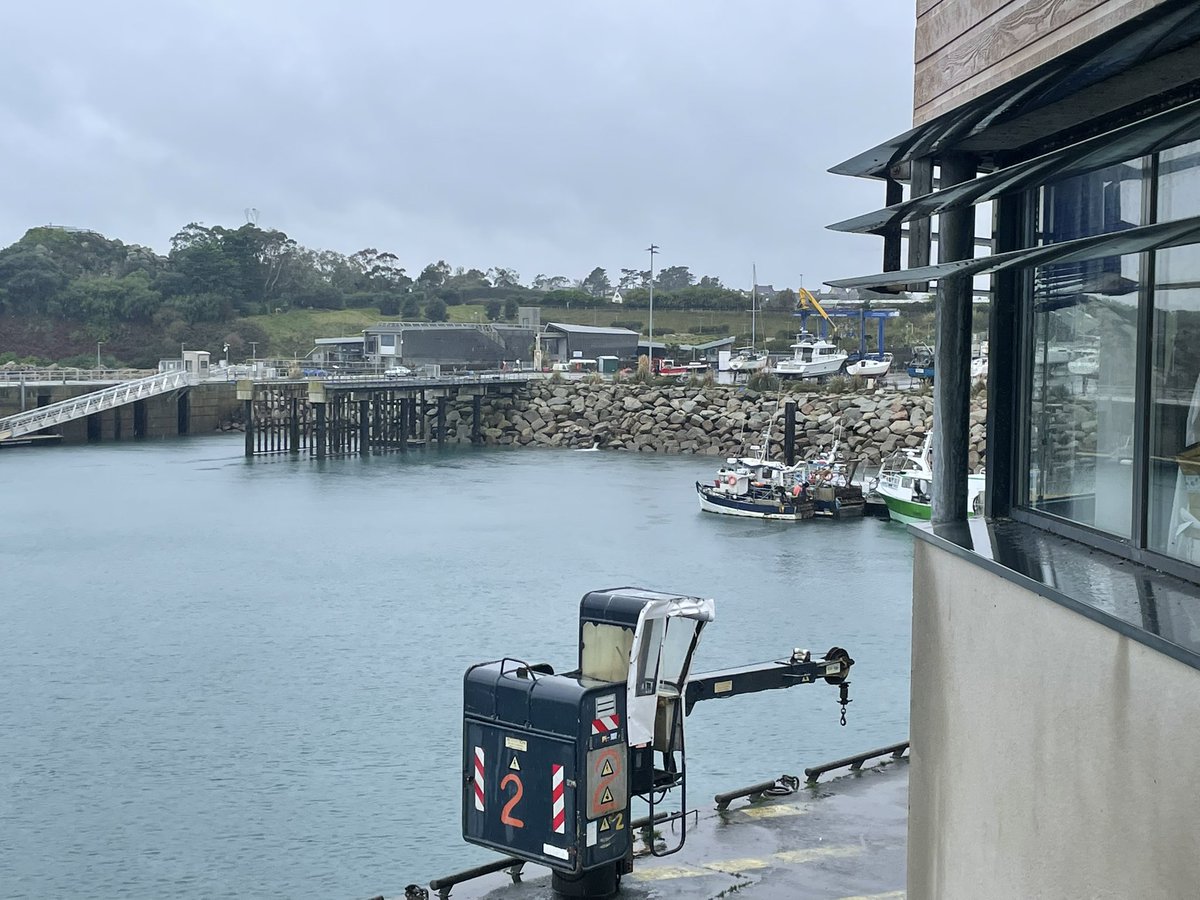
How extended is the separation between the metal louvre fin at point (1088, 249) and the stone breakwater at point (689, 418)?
44231mm

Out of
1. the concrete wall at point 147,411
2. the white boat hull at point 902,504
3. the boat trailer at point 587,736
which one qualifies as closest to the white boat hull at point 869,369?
the white boat hull at point 902,504

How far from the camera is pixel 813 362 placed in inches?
2451

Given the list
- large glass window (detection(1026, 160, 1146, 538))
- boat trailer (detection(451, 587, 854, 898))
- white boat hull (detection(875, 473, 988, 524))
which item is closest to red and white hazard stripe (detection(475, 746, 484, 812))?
boat trailer (detection(451, 587, 854, 898))

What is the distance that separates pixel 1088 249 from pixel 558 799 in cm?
527

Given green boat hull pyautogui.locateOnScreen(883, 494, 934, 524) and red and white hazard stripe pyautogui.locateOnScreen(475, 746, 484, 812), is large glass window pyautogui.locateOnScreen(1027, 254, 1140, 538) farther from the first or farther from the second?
green boat hull pyautogui.locateOnScreen(883, 494, 934, 524)

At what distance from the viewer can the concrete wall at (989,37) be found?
14.6ft

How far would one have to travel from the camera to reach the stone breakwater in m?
50.6

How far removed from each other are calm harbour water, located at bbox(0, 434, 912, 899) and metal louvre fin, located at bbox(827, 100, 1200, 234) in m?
8.46

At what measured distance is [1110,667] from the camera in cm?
393

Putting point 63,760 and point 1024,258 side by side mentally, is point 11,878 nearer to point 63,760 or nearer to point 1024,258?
point 63,760

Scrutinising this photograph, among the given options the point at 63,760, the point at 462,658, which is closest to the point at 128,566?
the point at 462,658

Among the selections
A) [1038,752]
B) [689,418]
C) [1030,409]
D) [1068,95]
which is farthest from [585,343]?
[1038,752]

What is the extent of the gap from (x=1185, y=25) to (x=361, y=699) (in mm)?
15249

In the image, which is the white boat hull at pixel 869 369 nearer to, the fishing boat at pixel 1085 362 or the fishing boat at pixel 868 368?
the fishing boat at pixel 868 368
